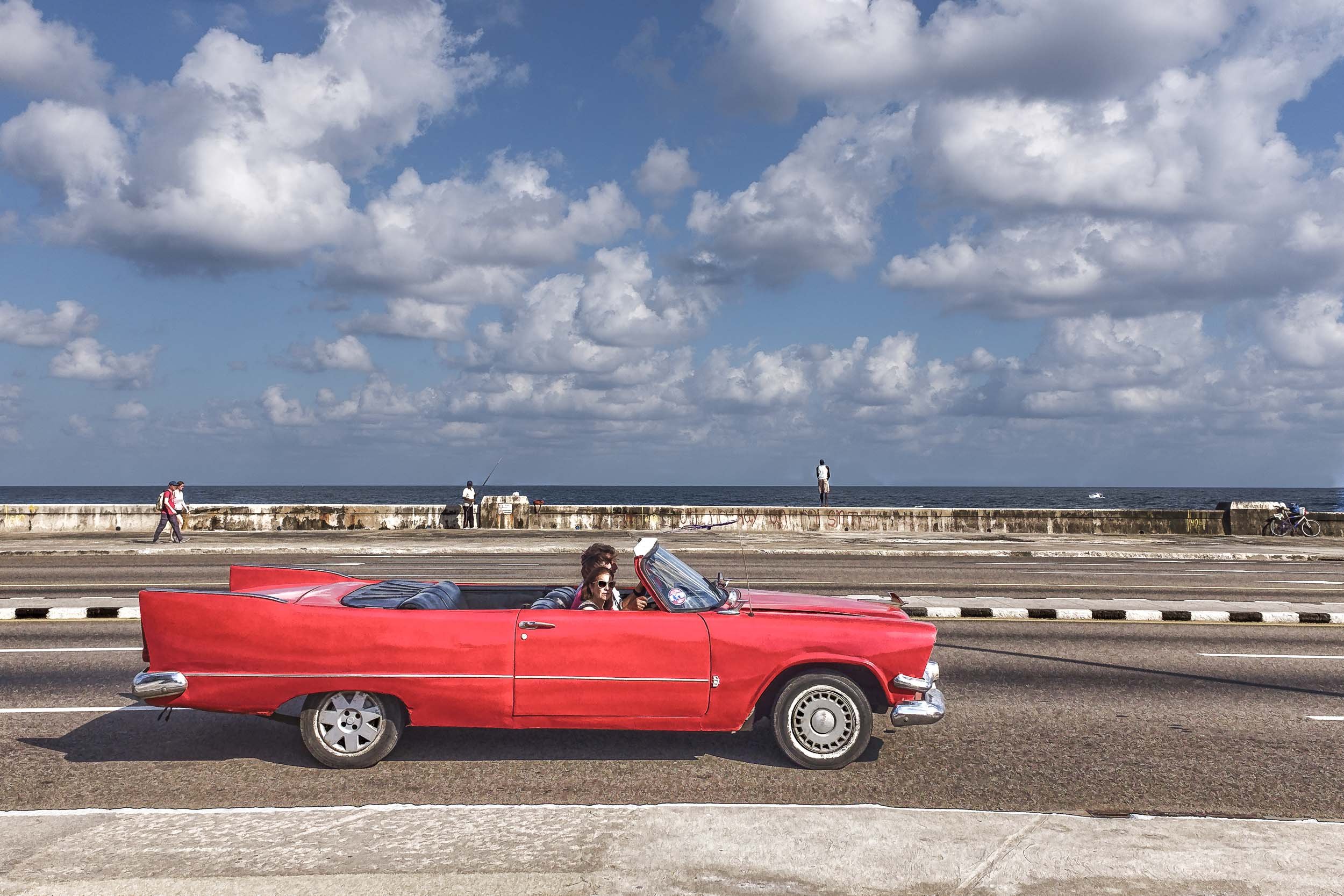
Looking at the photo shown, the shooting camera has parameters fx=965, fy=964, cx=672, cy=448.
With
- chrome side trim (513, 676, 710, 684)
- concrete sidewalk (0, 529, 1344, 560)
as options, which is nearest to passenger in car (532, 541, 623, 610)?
chrome side trim (513, 676, 710, 684)

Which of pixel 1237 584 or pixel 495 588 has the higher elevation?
pixel 495 588

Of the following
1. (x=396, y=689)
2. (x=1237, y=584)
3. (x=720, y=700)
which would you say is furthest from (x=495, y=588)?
(x=1237, y=584)

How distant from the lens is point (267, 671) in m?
5.95

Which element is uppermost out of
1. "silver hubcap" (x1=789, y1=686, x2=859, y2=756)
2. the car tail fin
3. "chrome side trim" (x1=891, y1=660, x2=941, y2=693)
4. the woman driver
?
the car tail fin

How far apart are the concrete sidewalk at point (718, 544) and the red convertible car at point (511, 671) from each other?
56.0 ft

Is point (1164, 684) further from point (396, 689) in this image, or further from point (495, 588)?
point (396, 689)

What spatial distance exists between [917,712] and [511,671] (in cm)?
251

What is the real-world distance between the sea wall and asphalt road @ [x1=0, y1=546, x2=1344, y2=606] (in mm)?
8432

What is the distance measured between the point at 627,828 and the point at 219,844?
1.90m

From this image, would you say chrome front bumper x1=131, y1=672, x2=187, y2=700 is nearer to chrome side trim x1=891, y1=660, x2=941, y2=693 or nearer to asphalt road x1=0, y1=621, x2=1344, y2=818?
asphalt road x1=0, y1=621, x2=1344, y2=818

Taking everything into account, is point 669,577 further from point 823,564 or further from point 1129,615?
point 823,564

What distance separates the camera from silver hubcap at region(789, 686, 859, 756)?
5973 millimetres

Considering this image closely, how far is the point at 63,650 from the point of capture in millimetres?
9891

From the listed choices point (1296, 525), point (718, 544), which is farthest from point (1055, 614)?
point (1296, 525)
